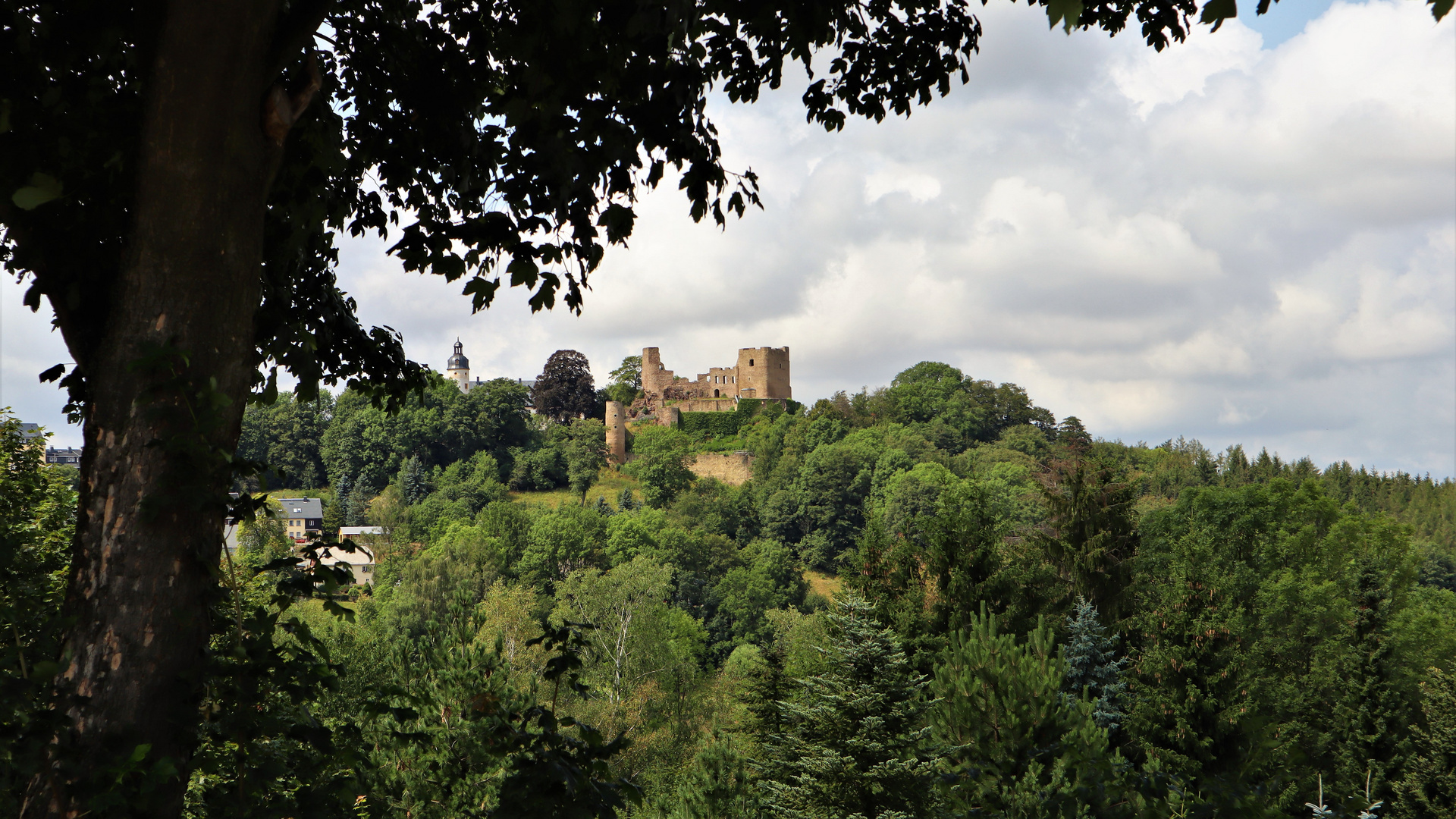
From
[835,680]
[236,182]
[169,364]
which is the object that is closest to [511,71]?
[236,182]

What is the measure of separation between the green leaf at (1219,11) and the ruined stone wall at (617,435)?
77.7m

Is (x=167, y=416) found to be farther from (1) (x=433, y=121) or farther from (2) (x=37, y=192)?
(1) (x=433, y=121)

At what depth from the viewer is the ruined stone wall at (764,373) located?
277 ft

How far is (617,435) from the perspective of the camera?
264 ft

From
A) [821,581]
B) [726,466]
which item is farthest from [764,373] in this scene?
[821,581]

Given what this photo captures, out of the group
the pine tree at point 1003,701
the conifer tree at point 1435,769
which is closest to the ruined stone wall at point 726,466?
the conifer tree at point 1435,769

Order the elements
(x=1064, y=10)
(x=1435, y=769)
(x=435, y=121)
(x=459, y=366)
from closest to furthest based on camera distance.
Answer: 1. (x=1064, y=10)
2. (x=435, y=121)
3. (x=1435, y=769)
4. (x=459, y=366)

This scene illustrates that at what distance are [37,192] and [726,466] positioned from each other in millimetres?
75830

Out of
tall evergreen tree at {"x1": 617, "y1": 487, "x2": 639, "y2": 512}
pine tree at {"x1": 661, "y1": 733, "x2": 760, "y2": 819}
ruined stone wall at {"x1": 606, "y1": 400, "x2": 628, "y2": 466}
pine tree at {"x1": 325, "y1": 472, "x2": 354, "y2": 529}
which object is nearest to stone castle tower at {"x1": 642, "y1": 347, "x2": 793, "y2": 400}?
ruined stone wall at {"x1": 606, "y1": 400, "x2": 628, "y2": 466}

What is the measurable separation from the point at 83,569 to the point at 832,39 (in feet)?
12.2

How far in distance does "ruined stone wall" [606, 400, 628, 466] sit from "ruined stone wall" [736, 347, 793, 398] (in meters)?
11.0

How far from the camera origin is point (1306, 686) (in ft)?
87.6

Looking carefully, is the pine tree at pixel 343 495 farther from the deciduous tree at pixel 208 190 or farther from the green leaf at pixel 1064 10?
the green leaf at pixel 1064 10

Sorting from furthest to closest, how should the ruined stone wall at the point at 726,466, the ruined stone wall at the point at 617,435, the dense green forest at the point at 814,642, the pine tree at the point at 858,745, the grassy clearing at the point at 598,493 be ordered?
the ruined stone wall at the point at 617,435 → the ruined stone wall at the point at 726,466 → the grassy clearing at the point at 598,493 → the pine tree at the point at 858,745 → the dense green forest at the point at 814,642
